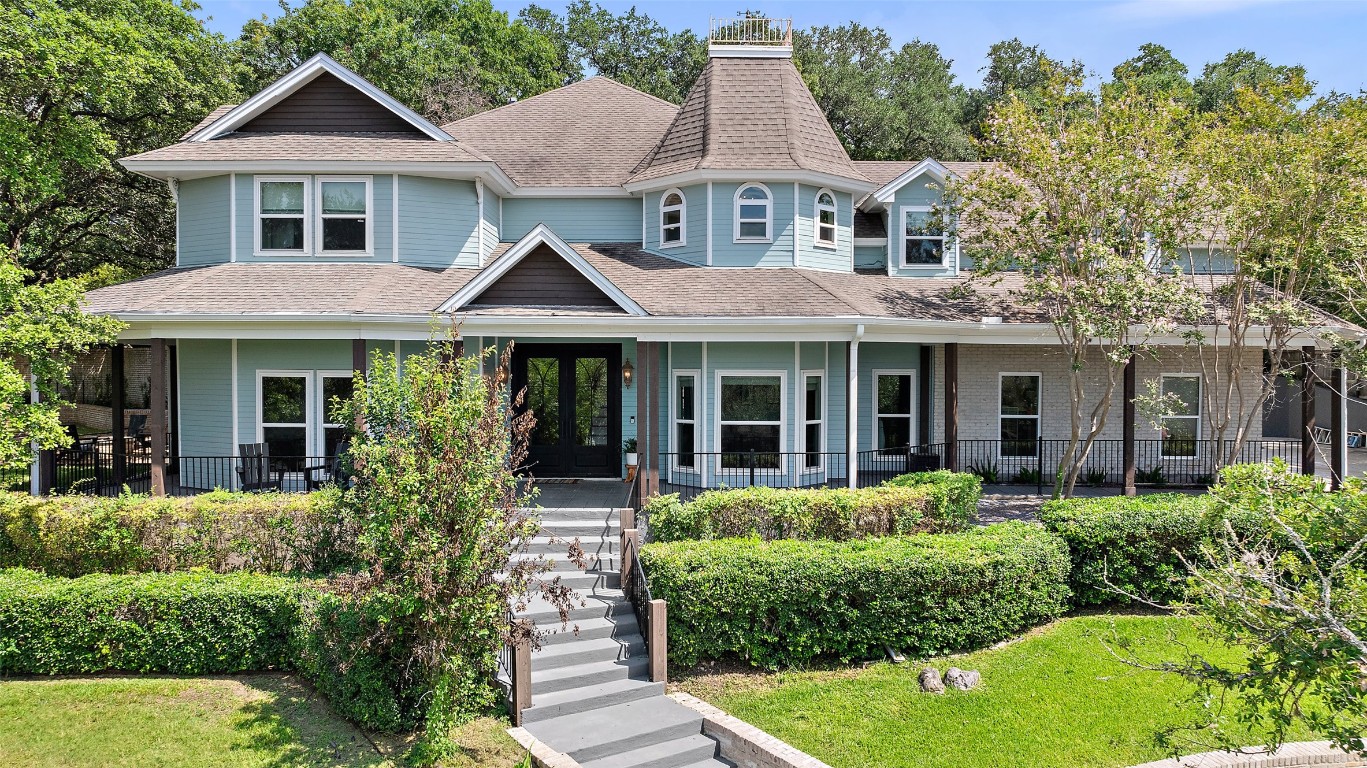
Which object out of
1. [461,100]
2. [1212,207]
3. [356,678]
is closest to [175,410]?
[356,678]

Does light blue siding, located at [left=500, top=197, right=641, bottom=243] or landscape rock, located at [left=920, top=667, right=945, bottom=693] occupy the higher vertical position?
light blue siding, located at [left=500, top=197, right=641, bottom=243]

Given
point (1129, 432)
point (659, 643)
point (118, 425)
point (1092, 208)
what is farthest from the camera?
point (1129, 432)

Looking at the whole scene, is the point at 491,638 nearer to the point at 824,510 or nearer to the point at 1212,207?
the point at 824,510

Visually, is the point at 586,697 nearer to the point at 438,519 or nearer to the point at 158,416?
the point at 438,519

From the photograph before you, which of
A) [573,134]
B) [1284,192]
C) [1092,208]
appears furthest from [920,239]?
[573,134]

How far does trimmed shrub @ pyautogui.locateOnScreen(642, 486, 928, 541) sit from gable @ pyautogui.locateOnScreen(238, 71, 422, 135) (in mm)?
10269

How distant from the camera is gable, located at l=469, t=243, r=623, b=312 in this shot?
1351 centimetres

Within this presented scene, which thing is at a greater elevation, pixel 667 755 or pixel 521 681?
pixel 521 681

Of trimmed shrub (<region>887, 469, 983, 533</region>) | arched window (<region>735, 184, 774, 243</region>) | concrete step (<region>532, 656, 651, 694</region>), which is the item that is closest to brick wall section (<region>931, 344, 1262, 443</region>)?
arched window (<region>735, 184, 774, 243</region>)

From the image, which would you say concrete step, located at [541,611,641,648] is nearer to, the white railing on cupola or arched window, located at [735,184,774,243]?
arched window, located at [735,184,774,243]

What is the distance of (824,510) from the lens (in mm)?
10617

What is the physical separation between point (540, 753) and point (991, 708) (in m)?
4.43

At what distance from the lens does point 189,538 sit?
9906mm

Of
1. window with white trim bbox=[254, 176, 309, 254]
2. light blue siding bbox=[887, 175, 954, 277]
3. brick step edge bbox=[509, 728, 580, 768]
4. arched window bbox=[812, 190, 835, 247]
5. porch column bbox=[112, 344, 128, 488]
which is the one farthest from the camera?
light blue siding bbox=[887, 175, 954, 277]
